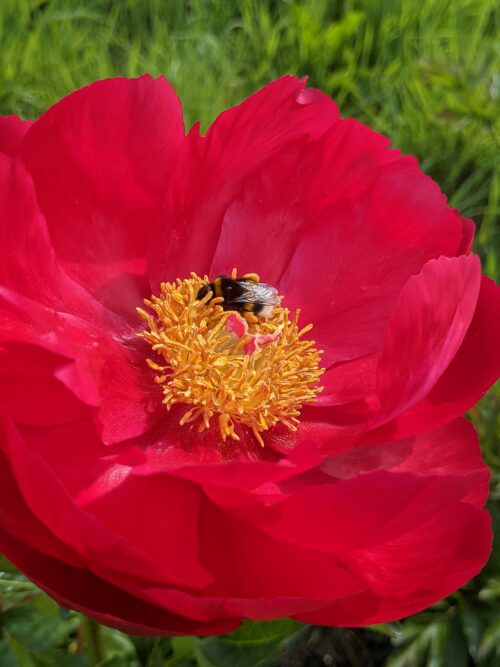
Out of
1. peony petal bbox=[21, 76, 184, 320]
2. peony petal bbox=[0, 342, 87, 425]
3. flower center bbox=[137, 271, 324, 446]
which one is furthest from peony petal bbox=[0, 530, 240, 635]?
peony petal bbox=[21, 76, 184, 320]

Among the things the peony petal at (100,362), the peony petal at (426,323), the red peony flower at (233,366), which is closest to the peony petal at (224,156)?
the red peony flower at (233,366)

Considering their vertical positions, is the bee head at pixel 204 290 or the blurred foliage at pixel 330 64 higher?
the bee head at pixel 204 290

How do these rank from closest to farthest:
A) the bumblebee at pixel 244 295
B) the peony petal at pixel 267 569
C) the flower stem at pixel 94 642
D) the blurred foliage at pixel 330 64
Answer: the peony petal at pixel 267 569 → the flower stem at pixel 94 642 → the bumblebee at pixel 244 295 → the blurred foliage at pixel 330 64

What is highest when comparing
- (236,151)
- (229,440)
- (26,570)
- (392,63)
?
(236,151)

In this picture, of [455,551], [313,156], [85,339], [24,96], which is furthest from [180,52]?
[455,551]

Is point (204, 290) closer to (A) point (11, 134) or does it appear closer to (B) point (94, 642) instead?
(A) point (11, 134)

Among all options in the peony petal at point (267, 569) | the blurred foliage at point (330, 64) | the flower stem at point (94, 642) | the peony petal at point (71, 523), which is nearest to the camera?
the peony petal at point (71, 523)

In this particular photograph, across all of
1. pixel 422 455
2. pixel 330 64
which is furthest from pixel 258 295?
pixel 330 64

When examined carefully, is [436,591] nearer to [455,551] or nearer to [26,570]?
[455,551]

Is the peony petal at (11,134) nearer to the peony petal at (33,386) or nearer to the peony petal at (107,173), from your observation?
the peony petal at (107,173)

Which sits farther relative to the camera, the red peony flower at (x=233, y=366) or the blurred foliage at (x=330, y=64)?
the blurred foliage at (x=330, y=64)
